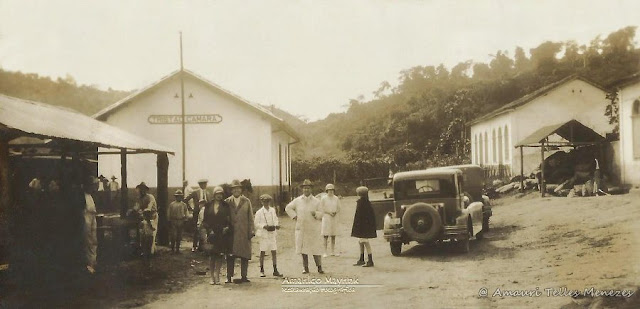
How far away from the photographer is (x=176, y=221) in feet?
36.1

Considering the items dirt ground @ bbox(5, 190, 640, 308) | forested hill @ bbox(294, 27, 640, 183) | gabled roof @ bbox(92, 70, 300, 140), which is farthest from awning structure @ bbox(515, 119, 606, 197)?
gabled roof @ bbox(92, 70, 300, 140)

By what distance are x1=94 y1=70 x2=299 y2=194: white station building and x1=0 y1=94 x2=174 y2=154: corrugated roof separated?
3.82ft

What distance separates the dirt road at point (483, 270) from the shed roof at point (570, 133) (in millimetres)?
4638

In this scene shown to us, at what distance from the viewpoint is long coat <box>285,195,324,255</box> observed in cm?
870

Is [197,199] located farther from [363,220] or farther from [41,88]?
[41,88]

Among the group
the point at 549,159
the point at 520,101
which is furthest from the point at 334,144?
the point at 549,159

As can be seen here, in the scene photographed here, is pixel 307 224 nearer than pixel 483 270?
No

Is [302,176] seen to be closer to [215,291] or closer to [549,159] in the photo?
[215,291]

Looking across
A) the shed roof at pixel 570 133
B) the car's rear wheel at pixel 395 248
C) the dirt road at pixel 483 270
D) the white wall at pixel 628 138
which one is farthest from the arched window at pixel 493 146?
the car's rear wheel at pixel 395 248

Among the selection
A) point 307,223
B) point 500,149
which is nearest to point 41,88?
point 307,223

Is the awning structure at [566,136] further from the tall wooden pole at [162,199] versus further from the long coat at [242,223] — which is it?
the long coat at [242,223]

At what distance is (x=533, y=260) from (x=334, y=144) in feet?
10.8

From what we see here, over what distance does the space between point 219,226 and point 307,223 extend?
1394 millimetres

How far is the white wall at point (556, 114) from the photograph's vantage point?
15477mm
